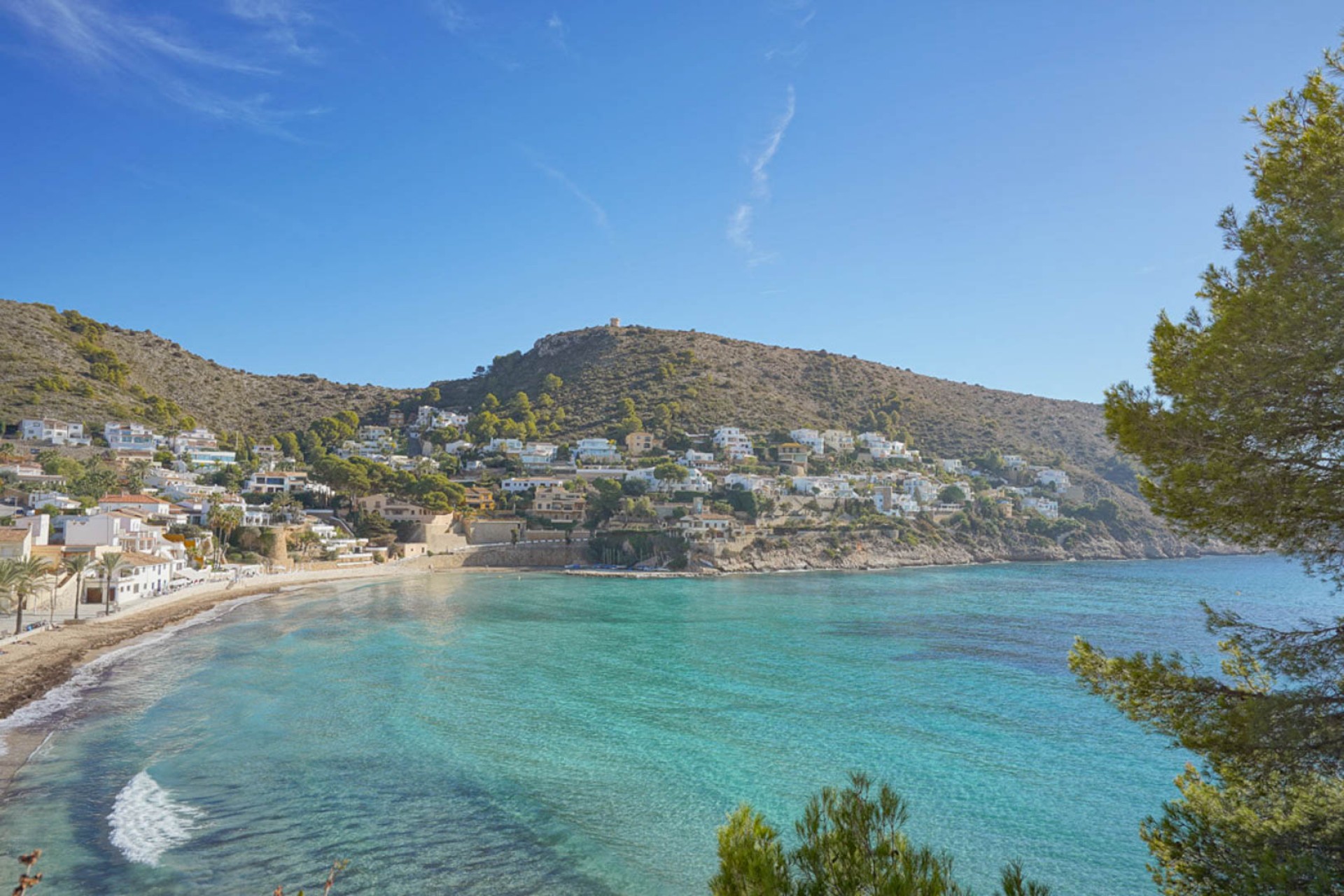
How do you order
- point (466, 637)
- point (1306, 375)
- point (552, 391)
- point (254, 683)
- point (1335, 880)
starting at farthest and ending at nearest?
point (552, 391)
point (466, 637)
point (254, 683)
point (1306, 375)
point (1335, 880)

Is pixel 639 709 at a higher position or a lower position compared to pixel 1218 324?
lower

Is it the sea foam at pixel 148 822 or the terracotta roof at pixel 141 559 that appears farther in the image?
the terracotta roof at pixel 141 559

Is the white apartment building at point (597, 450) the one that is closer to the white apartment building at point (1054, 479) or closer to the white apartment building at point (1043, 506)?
the white apartment building at point (1043, 506)

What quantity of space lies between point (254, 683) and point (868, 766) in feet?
54.8

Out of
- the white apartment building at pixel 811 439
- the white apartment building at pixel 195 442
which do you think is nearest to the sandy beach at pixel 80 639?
the white apartment building at pixel 195 442

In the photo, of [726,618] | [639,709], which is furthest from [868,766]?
[726,618]

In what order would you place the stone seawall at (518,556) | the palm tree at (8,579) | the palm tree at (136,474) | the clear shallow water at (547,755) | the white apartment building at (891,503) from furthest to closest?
the white apartment building at (891,503), the stone seawall at (518,556), the palm tree at (136,474), the palm tree at (8,579), the clear shallow water at (547,755)

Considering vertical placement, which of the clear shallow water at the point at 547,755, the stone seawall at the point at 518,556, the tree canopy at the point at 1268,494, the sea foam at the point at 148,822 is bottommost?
the clear shallow water at the point at 547,755

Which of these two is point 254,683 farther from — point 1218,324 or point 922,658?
point 1218,324

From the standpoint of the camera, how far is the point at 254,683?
20.5 metres

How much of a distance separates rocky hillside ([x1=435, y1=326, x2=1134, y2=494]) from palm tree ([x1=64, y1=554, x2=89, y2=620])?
6449 cm

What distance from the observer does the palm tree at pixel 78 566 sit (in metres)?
29.9

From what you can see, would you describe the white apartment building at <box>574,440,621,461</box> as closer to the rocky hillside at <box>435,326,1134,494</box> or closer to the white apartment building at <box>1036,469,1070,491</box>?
the rocky hillside at <box>435,326,1134,494</box>

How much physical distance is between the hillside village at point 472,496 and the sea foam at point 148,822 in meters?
22.2
